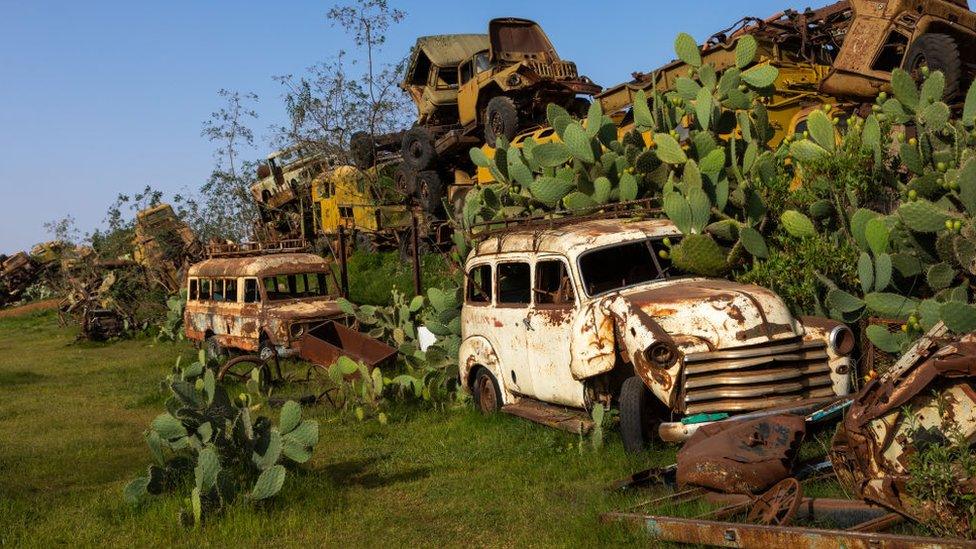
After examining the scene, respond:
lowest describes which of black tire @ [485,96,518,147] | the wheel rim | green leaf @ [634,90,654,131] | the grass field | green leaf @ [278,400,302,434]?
the grass field

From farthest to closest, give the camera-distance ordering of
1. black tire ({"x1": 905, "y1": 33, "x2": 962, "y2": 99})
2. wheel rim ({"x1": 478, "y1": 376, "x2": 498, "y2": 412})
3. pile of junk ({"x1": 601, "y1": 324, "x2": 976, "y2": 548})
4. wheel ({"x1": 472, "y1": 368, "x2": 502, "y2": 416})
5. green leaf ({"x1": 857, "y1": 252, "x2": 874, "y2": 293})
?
black tire ({"x1": 905, "y1": 33, "x2": 962, "y2": 99}) → wheel rim ({"x1": 478, "y1": 376, "x2": 498, "y2": 412}) → wheel ({"x1": 472, "y1": 368, "x2": 502, "y2": 416}) → green leaf ({"x1": 857, "y1": 252, "x2": 874, "y2": 293}) → pile of junk ({"x1": 601, "y1": 324, "x2": 976, "y2": 548})

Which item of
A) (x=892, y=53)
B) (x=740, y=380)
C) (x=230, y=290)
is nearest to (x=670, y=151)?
(x=740, y=380)

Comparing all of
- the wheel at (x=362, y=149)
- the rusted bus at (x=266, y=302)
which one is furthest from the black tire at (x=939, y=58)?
the wheel at (x=362, y=149)

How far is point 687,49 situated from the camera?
1007 centimetres

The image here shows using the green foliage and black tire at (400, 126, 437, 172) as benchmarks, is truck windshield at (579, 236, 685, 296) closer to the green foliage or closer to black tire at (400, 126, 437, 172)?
the green foliage

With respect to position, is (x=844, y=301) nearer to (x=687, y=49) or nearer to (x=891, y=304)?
Answer: (x=891, y=304)

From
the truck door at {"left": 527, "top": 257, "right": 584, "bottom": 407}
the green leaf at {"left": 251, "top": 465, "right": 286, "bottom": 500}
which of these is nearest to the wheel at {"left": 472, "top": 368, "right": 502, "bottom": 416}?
the truck door at {"left": 527, "top": 257, "right": 584, "bottom": 407}

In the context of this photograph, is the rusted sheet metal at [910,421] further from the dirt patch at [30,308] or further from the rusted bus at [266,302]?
the dirt patch at [30,308]

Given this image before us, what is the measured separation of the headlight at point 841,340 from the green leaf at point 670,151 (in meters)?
2.53

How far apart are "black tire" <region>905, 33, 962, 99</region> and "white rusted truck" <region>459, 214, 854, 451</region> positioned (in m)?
5.30

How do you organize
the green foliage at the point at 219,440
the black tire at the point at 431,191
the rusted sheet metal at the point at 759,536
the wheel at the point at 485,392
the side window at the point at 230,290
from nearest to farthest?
the rusted sheet metal at the point at 759,536
the green foliage at the point at 219,440
the wheel at the point at 485,392
the side window at the point at 230,290
the black tire at the point at 431,191

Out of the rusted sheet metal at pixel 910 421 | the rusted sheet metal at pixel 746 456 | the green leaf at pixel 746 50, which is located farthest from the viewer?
the green leaf at pixel 746 50

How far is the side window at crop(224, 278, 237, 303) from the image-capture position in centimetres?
1551

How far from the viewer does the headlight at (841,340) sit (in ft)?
22.0
